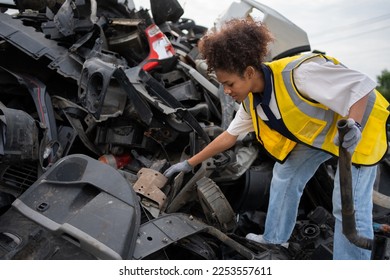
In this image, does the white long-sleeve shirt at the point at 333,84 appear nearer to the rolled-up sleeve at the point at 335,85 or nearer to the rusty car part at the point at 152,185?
the rolled-up sleeve at the point at 335,85

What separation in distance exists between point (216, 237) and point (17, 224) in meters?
1.03

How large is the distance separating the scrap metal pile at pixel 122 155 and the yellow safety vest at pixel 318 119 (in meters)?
0.61

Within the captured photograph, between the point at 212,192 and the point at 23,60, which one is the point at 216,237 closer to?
the point at 212,192

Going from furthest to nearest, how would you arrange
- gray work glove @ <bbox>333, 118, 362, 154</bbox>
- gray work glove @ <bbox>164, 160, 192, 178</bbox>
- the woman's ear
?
1. gray work glove @ <bbox>164, 160, 192, 178</bbox>
2. the woman's ear
3. gray work glove @ <bbox>333, 118, 362, 154</bbox>

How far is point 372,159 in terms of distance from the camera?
6.00 feet

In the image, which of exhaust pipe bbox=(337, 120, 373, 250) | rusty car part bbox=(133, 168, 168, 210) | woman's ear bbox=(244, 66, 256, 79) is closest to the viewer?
exhaust pipe bbox=(337, 120, 373, 250)

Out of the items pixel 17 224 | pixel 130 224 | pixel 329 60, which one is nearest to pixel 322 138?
pixel 329 60

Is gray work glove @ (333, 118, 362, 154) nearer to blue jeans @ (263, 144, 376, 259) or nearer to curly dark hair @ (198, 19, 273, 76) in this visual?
blue jeans @ (263, 144, 376, 259)

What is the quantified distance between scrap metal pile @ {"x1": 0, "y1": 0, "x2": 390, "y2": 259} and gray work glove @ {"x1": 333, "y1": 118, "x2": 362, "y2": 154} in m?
0.73

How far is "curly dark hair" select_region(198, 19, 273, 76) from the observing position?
178 cm

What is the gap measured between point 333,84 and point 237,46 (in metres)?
0.47

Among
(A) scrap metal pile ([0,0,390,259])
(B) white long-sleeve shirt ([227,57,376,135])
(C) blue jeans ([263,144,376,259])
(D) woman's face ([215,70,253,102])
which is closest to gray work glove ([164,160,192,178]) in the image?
(A) scrap metal pile ([0,0,390,259])

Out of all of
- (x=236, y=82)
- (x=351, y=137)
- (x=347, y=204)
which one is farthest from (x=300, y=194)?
(x=236, y=82)

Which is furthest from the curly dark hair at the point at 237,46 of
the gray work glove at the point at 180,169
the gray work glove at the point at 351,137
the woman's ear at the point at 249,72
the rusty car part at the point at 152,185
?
the rusty car part at the point at 152,185
